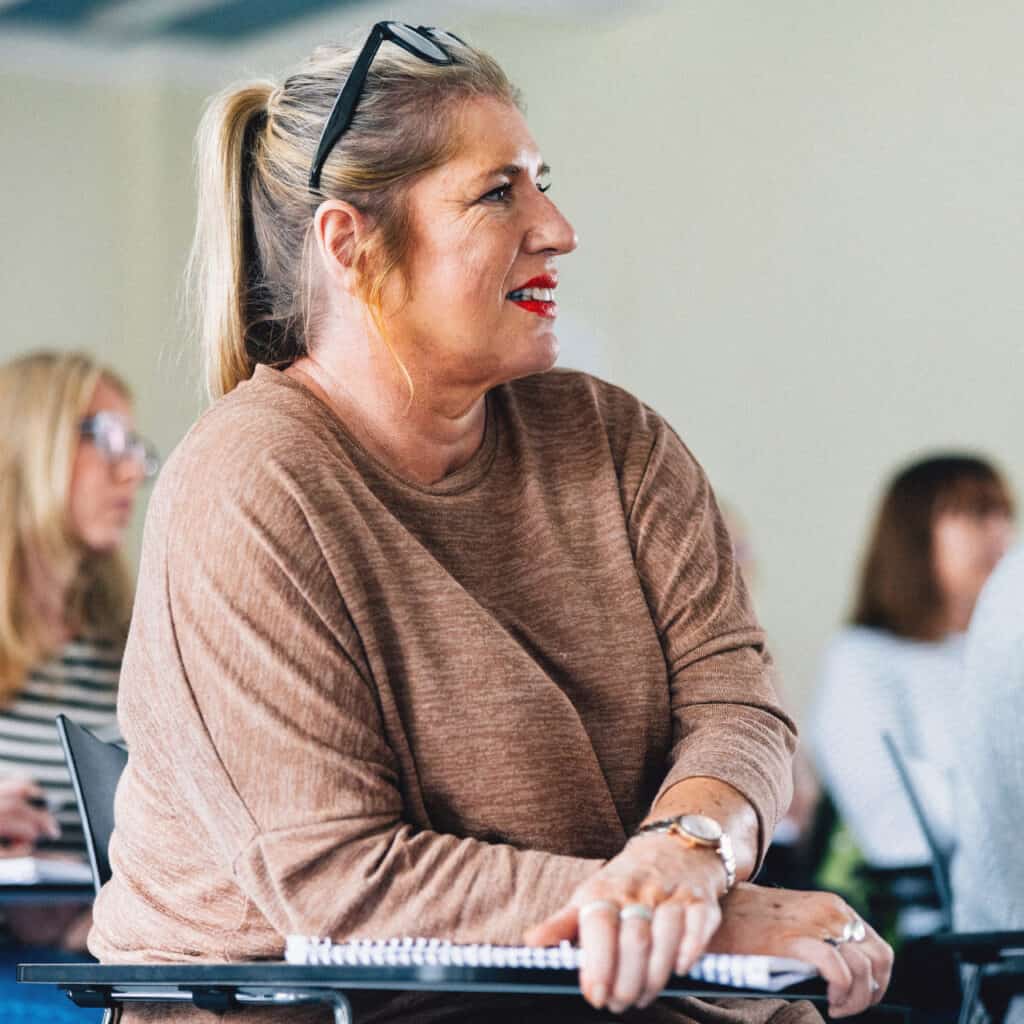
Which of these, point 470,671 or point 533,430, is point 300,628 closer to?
point 470,671

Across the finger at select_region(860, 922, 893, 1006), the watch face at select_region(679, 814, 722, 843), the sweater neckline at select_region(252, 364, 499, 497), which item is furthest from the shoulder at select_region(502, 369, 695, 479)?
the finger at select_region(860, 922, 893, 1006)

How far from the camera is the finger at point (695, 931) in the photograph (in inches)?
51.9

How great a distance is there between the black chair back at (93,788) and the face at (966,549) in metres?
2.74

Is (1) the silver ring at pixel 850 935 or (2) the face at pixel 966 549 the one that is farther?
(2) the face at pixel 966 549

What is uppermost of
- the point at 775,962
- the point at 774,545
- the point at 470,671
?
the point at 470,671

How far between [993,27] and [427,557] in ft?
13.3

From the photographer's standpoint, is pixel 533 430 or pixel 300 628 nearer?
pixel 300 628

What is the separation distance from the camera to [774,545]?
563 cm

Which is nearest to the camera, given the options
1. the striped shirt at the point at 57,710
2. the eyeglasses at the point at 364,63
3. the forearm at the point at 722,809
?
the forearm at the point at 722,809

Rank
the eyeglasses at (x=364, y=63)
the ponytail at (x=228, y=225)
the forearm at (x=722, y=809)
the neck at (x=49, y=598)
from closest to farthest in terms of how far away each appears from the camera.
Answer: the forearm at (x=722, y=809)
the eyeglasses at (x=364, y=63)
the ponytail at (x=228, y=225)
the neck at (x=49, y=598)

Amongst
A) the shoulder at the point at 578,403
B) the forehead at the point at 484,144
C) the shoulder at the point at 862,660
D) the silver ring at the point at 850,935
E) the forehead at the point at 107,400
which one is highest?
the forehead at the point at 484,144

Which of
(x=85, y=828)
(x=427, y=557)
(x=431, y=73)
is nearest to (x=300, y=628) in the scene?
(x=427, y=557)

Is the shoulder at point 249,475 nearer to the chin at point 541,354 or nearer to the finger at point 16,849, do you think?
the chin at point 541,354

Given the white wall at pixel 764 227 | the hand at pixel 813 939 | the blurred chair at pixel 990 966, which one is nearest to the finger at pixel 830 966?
the hand at pixel 813 939
